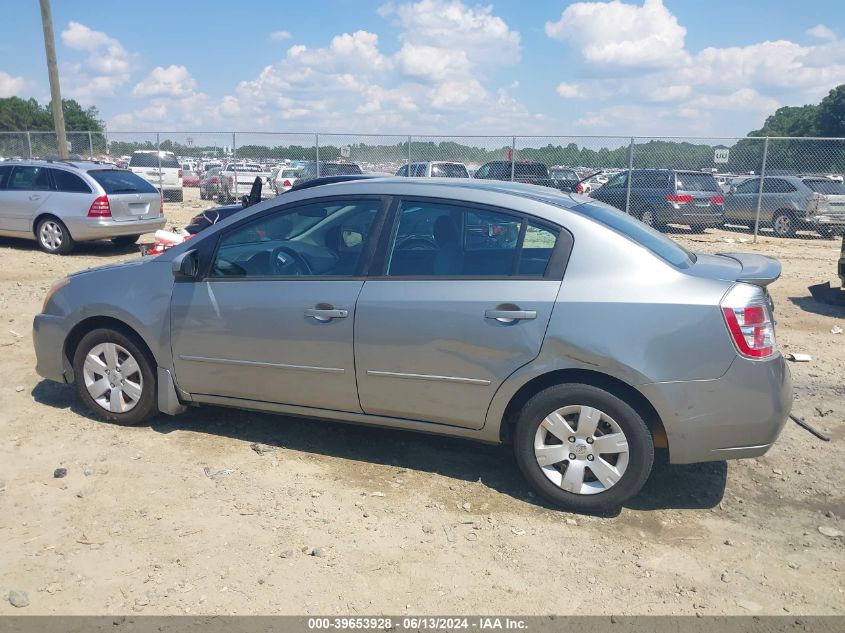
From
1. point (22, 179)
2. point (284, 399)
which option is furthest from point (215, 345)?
point (22, 179)

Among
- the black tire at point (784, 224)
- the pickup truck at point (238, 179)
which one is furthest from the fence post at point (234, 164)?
the black tire at point (784, 224)

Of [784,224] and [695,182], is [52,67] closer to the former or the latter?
[695,182]

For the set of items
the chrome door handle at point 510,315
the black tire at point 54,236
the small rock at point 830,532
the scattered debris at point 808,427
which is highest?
the chrome door handle at point 510,315

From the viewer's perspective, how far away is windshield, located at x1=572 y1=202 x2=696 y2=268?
13.0ft

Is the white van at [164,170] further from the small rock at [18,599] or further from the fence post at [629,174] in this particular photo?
the small rock at [18,599]

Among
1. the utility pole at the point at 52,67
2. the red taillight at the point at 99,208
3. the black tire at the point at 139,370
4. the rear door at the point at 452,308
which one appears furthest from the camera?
the utility pole at the point at 52,67

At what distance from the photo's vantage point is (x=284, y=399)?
446 cm

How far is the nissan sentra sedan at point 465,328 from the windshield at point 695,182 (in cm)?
1470

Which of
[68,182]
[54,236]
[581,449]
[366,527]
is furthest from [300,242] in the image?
[54,236]

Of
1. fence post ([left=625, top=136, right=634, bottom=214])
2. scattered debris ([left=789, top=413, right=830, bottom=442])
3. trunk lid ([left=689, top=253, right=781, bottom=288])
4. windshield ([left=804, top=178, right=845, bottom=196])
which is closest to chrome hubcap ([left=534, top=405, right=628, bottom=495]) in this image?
trunk lid ([left=689, top=253, right=781, bottom=288])

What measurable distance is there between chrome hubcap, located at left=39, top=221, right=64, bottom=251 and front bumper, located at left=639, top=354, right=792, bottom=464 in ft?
38.7

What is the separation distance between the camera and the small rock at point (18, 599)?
308cm

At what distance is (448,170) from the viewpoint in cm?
1922

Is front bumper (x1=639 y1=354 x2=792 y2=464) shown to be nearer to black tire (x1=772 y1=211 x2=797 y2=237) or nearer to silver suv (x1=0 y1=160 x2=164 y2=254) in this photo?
silver suv (x1=0 y1=160 x2=164 y2=254)
